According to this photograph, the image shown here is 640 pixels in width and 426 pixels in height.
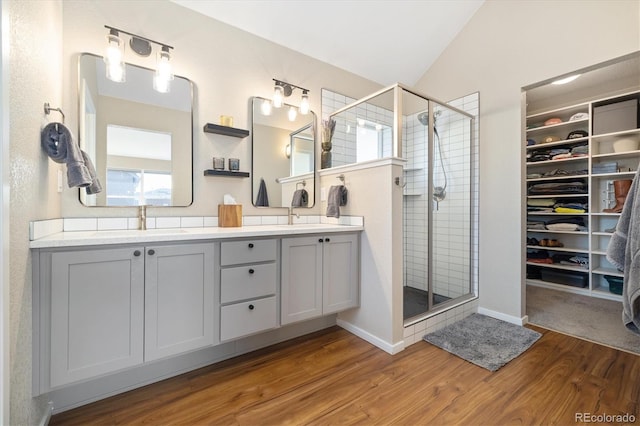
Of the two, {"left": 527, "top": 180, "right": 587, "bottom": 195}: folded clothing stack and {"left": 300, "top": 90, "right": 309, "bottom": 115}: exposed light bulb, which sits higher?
{"left": 300, "top": 90, "right": 309, "bottom": 115}: exposed light bulb

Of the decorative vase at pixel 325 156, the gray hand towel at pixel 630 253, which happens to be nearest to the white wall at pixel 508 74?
the gray hand towel at pixel 630 253

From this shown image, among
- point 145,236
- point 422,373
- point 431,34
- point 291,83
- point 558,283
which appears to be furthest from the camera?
point 558,283

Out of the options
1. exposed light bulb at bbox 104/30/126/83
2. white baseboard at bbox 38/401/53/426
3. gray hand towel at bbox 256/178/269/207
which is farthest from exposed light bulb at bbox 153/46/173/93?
white baseboard at bbox 38/401/53/426

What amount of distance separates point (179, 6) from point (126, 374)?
2.57 m

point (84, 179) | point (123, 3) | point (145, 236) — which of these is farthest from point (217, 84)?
point (145, 236)

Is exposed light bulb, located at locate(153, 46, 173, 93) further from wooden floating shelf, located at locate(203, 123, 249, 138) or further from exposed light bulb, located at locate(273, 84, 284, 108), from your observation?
exposed light bulb, located at locate(273, 84, 284, 108)

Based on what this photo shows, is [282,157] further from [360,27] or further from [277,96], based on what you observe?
[360,27]

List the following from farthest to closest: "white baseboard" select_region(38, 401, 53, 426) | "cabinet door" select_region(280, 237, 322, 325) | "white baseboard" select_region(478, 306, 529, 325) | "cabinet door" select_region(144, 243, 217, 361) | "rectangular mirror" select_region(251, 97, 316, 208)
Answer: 1. "white baseboard" select_region(478, 306, 529, 325)
2. "rectangular mirror" select_region(251, 97, 316, 208)
3. "cabinet door" select_region(280, 237, 322, 325)
4. "cabinet door" select_region(144, 243, 217, 361)
5. "white baseboard" select_region(38, 401, 53, 426)

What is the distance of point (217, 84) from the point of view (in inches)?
86.2

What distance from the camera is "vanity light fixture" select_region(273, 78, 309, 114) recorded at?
243 cm

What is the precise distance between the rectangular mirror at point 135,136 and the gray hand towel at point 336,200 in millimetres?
1152

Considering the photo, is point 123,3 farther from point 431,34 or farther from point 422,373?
point 422,373

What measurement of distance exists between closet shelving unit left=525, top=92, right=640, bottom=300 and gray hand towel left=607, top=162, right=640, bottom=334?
249 cm

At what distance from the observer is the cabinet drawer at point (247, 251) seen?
5.58 ft
